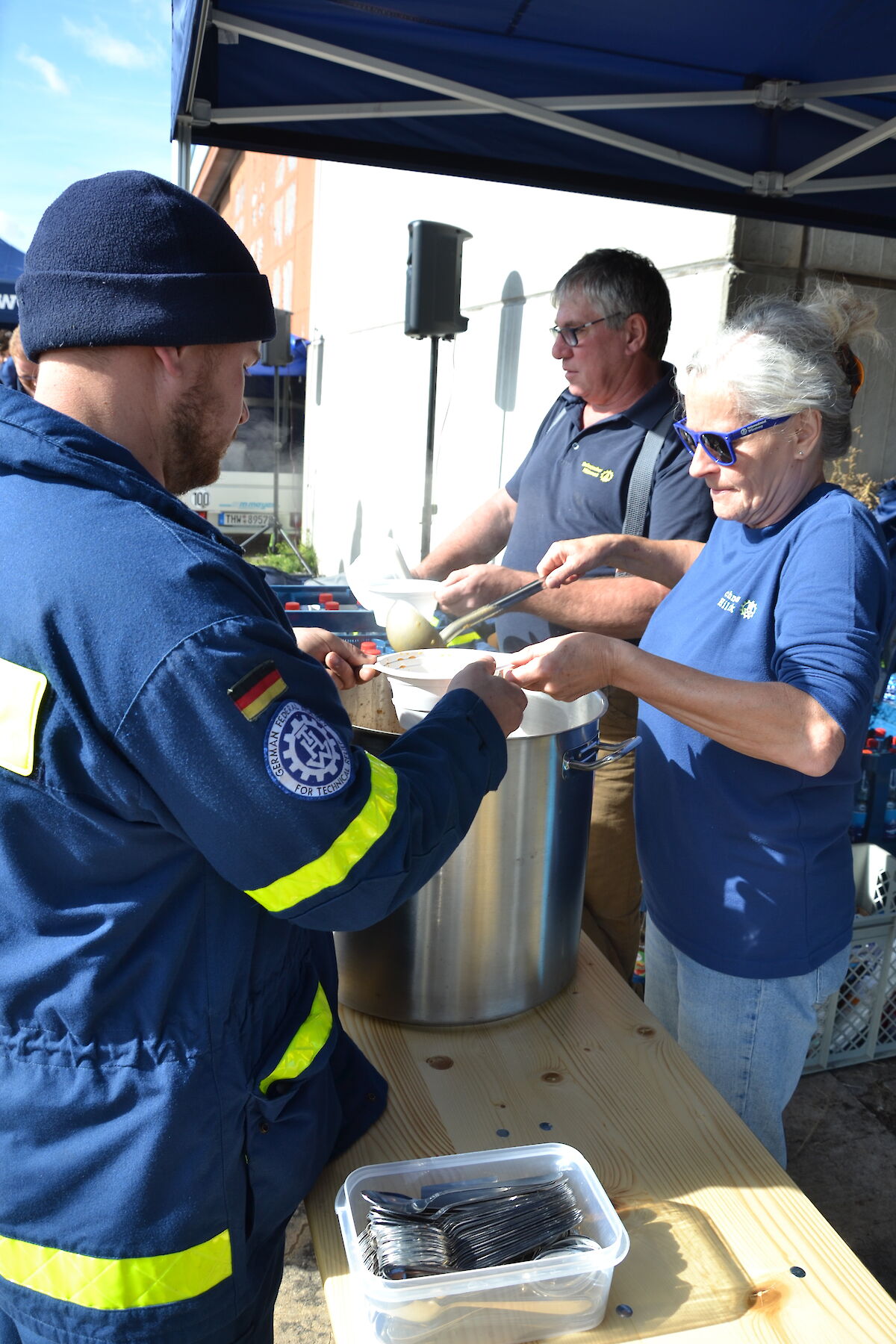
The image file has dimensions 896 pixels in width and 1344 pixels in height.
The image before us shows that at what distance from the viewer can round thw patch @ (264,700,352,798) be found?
0.89m

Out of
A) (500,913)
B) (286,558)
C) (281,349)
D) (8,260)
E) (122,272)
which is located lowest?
(286,558)

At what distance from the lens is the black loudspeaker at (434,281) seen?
6.42m

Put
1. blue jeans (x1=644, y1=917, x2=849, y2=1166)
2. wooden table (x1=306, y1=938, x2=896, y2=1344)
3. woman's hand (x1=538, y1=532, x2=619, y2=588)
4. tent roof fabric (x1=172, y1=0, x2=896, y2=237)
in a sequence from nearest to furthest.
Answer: wooden table (x1=306, y1=938, x2=896, y2=1344) < blue jeans (x1=644, y1=917, x2=849, y2=1166) < woman's hand (x1=538, y1=532, x2=619, y2=588) < tent roof fabric (x1=172, y1=0, x2=896, y2=237)

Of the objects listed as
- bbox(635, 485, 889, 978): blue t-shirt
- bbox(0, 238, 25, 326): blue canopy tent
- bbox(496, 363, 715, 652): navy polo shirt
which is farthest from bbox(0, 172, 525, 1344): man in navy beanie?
bbox(0, 238, 25, 326): blue canopy tent

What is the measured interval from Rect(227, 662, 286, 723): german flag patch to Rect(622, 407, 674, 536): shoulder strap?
68.5 inches

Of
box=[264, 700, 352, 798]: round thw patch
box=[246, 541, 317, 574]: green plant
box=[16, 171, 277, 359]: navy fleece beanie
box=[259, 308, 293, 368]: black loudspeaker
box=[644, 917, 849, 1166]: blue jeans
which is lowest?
box=[246, 541, 317, 574]: green plant

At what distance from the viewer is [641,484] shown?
2521mm

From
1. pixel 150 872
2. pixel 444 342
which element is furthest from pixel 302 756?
pixel 444 342

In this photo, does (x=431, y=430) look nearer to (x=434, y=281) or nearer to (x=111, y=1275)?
(x=434, y=281)

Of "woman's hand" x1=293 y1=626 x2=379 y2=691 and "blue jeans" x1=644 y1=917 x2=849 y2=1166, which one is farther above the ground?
"woman's hand" x1=293 y1=626 x2=379 y2=691

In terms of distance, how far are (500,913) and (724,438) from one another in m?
0.83

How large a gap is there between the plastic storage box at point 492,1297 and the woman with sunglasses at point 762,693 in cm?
→ 66

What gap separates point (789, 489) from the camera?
5.27 ft

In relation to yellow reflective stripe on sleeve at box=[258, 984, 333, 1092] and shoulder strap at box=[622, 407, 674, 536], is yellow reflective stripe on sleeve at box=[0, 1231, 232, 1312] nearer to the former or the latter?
yellow reflective stripe on sleeve at box=[258, 984, 333, 1092]
